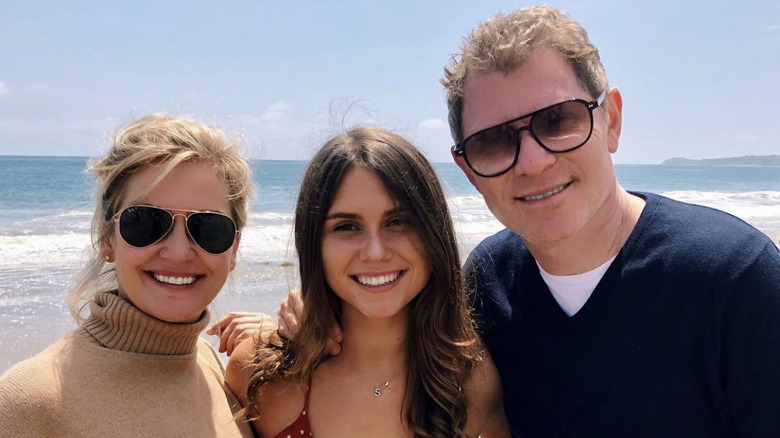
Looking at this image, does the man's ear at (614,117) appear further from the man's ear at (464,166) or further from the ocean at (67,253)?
the ocean at (67,253)

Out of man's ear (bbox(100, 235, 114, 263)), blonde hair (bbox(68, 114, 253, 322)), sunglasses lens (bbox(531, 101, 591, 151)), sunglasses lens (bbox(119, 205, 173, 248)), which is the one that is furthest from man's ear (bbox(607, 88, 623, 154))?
man's ear (bbox(100, 235, 114, 263))

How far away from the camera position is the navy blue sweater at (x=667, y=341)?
2209 mm

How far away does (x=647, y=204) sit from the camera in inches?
102

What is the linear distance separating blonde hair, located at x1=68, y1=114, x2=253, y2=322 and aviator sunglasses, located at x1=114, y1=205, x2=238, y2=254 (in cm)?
11

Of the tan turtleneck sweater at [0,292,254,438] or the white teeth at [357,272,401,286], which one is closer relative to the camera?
the tan turtleneck sweater at [0,292,254,438]

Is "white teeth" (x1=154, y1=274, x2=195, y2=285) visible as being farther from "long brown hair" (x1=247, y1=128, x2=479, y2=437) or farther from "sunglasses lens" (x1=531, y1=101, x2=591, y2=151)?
"sunglasses lens" (x1=531, y1=101, x2=591, y2=151)

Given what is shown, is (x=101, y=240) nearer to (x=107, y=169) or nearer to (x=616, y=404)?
(x=107, y=169)

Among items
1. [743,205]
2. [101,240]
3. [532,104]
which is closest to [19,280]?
[101,240]

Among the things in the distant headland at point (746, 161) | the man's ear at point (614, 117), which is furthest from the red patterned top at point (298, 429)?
the distant headland at point (746, 161)

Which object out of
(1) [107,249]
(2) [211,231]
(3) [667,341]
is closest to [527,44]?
(3) [667,341]

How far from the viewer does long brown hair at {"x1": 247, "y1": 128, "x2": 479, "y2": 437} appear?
2801 mm

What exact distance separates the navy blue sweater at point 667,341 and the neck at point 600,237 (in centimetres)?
7

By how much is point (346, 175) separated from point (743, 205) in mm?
32519

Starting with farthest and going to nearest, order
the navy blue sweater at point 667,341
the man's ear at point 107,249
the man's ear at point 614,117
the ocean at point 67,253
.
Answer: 1. the ocean at point 67,253
2. the man's ear at point 614,117
3. the man's ear at point 107,249
4. the navy blue sweater at point 667,341
